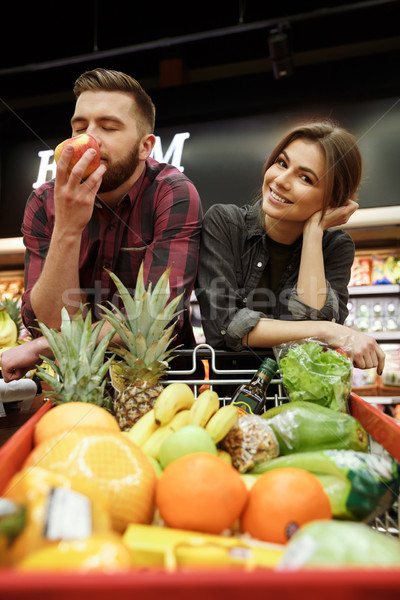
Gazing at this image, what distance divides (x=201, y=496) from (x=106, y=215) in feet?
5.43

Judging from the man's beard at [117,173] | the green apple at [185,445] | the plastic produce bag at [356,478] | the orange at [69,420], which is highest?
the man's beard at [117,173]

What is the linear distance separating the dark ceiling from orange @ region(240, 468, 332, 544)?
460cm

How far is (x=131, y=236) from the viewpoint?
2014 mm

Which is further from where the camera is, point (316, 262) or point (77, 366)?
point (316, 262)

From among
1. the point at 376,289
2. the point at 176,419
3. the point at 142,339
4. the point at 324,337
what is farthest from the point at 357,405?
the point at 376,289

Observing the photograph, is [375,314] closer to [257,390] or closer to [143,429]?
[257,390]

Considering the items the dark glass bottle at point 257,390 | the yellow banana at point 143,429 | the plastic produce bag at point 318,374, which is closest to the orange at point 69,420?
the yellow banana at point 143,429

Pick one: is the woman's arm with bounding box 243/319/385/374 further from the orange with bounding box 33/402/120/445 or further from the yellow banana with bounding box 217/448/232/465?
the orange with bounding box 33/402/120/445

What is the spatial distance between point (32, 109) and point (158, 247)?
4.49 metres

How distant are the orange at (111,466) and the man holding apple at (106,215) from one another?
1066mm

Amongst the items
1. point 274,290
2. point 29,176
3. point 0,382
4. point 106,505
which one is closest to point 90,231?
point 0,382

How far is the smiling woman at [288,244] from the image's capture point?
6.02ft

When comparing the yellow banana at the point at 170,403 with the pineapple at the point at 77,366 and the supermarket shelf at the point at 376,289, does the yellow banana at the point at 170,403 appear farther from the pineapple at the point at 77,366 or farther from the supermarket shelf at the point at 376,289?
the supermarket shelf at the point at 376,289

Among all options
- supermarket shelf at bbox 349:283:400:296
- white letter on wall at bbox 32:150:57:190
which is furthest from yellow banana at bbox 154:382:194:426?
white letter on wall at bbox 32:150:57:190
